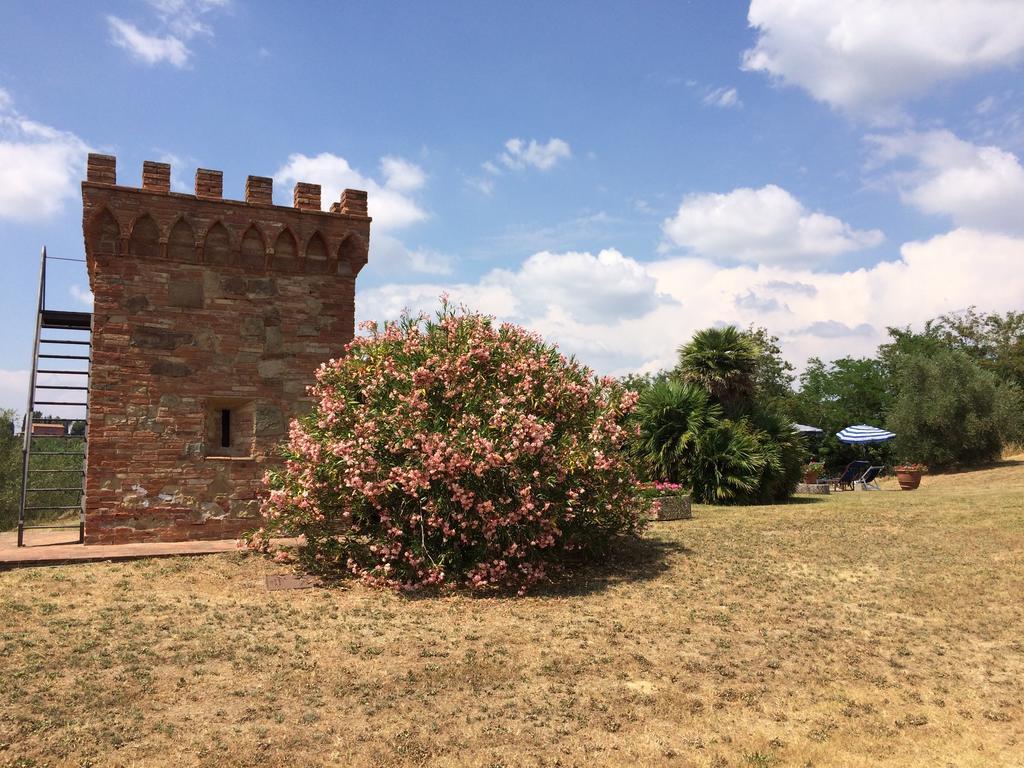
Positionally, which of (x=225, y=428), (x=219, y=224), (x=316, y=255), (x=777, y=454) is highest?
(x=219, y=224)

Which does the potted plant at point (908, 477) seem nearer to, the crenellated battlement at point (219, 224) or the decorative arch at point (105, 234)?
the crenellated battlement at point (219, 224)

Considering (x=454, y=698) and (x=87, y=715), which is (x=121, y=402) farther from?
(x=454, y=698)

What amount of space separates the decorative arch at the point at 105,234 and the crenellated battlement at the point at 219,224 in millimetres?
11

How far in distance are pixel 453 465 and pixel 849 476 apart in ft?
75.2

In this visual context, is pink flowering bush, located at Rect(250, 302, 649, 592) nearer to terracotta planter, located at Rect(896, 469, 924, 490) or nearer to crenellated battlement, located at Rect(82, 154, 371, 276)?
crenellated battlement, located at Rect(82, 154, 371, 276)

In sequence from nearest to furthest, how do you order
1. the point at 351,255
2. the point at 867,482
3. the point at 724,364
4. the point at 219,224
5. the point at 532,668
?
the point at 532,668 → the point at 219,224 → the point at 351,255 → the point at 724,364 → the point at 867,482

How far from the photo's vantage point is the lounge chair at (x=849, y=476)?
24.9 metres

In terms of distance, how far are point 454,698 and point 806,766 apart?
87.7 inches

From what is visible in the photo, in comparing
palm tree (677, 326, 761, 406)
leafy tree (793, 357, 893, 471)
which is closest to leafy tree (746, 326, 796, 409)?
leafy tree (793, 357, 893, 471)

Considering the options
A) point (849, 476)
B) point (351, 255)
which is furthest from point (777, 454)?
point (849, 476)

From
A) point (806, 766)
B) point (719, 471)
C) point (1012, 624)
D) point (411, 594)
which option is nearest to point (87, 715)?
point (411, 594)

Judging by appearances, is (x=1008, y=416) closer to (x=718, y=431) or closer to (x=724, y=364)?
(x=724, y=364)

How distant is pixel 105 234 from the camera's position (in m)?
9.47

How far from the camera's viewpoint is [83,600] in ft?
23.3
